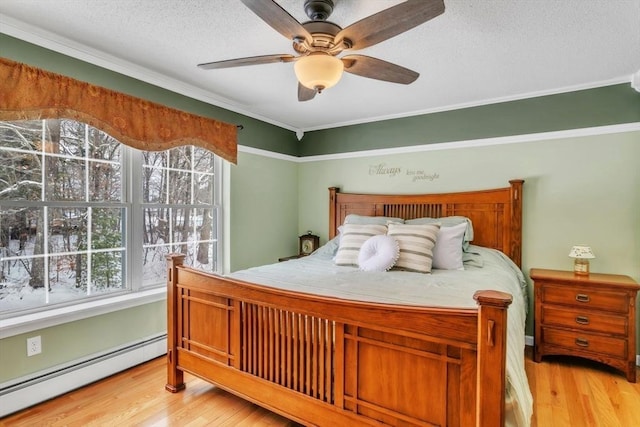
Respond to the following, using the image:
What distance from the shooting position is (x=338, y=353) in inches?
63.9

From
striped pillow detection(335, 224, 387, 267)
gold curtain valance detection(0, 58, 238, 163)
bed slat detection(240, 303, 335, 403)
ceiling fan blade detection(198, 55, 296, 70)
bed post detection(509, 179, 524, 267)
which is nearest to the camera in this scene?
bed slat detection(240, 303, 335, 403)

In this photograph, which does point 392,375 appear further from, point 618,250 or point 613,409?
point 618,250

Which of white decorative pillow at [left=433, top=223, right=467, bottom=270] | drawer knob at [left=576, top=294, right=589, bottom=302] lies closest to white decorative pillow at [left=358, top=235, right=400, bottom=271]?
white decorative pillow at [left=433, top=223, right=467, bottom=270]

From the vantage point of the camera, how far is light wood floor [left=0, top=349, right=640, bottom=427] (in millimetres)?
1982

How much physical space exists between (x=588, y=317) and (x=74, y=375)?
379cm

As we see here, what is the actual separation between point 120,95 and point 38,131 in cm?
57

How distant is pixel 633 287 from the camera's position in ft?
8.02

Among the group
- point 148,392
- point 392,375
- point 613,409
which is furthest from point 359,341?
point 613,409

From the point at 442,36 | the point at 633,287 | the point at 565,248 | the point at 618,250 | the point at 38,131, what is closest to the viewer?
the point at 442,36

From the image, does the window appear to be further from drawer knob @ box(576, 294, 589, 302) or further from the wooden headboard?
drawer knob @ box(576, 294, 589, 302)

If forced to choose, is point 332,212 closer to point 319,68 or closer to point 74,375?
point 319,68

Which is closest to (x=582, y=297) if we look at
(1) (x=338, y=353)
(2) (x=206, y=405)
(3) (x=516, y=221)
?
(3) (x=516, y=221)

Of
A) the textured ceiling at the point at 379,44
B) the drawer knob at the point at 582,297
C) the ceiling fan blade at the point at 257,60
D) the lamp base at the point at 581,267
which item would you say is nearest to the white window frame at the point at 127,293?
the textured ceiling at the point at 379,44

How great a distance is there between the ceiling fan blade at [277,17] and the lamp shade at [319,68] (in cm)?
10
